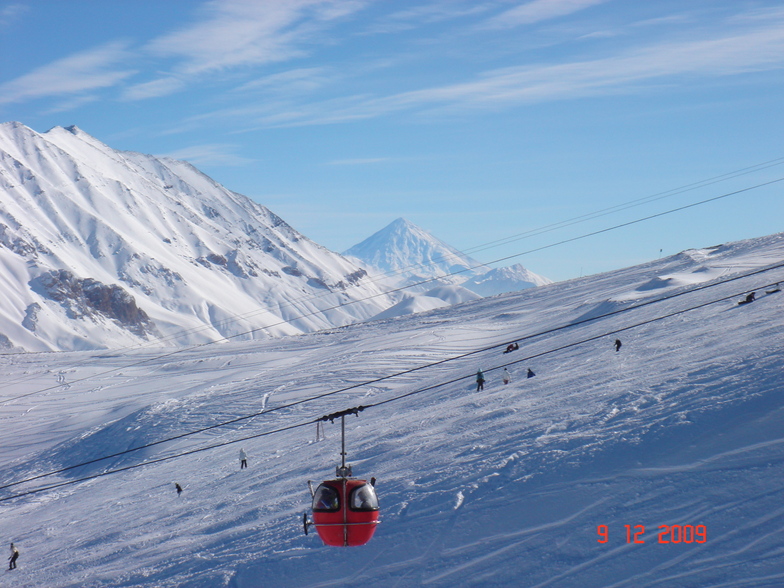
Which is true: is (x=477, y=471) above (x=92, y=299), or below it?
below

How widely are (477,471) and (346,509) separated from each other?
10.2 m

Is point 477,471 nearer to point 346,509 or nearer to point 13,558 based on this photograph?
point 346,509

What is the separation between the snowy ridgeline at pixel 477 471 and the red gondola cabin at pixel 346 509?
4853 mm

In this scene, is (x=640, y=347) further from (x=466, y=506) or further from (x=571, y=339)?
(x=466, y=506)

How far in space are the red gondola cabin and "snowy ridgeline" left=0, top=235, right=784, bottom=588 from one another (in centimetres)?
485

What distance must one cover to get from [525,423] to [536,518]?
309 inches

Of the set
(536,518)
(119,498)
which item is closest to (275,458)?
(119,498)

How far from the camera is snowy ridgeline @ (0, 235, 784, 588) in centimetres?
1658

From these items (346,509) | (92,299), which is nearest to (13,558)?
(346,509)
